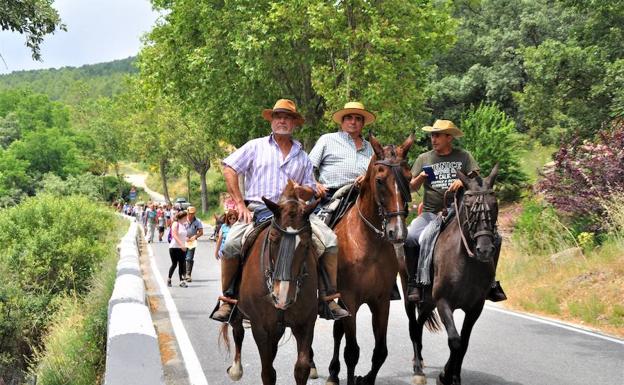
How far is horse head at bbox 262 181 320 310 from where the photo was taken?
524 cm

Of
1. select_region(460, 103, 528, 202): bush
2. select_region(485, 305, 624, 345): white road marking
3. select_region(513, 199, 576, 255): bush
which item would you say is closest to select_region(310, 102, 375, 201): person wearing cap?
select_region(485, 305, 624, 345): white road marking

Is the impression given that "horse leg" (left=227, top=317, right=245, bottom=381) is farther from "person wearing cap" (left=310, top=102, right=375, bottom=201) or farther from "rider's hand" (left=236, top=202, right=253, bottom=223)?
"person wearing cap" (left=310, top=102, right=375, bottom=201)

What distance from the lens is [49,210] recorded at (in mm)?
24438

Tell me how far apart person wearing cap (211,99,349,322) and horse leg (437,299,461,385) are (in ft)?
4.27

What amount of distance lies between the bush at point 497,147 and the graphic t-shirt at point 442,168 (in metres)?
18.2

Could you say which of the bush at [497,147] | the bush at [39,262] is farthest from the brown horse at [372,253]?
the bush at [497,147]

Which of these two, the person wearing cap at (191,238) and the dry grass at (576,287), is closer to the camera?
the dry grass at (576,287)

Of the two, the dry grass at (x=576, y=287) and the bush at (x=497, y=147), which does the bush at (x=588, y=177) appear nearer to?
the dry grass at (x=576, y=287)

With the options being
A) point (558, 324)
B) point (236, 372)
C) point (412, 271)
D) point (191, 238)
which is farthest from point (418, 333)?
point (191, 238)

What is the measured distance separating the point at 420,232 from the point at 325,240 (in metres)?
2.26

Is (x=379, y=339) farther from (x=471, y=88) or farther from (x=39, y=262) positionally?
(x=471, y=88)

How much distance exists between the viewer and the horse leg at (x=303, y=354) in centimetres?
546

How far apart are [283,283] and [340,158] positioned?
2.89 meters

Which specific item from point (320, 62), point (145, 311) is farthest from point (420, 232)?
point (320, 62)
